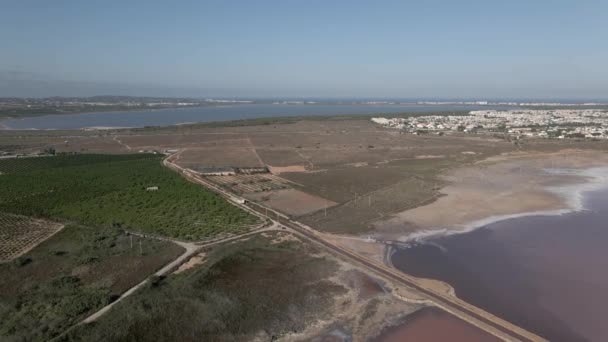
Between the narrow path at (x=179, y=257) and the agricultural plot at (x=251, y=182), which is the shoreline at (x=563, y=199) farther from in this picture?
the agricultural plot at (x=251, y=182)

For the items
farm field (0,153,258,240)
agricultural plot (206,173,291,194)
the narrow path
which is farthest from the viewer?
agricultural plot (206,173,291,194)

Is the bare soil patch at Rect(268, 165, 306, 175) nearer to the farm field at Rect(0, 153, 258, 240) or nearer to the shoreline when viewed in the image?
the farm field at Rect(0, 153, 258, 240)

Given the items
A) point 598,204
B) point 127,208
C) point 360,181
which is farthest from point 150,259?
point 598,204

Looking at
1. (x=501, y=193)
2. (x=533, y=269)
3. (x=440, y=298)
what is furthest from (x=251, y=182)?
(x=533, y=269)

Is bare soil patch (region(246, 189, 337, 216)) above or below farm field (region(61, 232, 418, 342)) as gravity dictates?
above

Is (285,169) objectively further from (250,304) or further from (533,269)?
(250,304)

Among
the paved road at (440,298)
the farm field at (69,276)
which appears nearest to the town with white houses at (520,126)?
the paved road at (440,298)

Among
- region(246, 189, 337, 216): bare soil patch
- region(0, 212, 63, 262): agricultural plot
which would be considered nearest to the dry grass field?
region(246, 189, 337, 216): bare soil patch

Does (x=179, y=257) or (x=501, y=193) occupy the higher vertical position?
(x=501, y=193)
